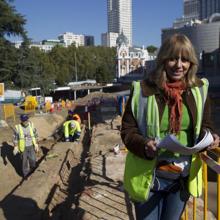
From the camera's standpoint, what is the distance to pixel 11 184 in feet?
39.5

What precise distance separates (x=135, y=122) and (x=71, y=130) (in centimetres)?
1215

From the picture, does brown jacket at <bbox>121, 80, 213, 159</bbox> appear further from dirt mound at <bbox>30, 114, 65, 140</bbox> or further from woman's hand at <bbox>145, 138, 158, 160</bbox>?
dirt mound at <bbox>30, 114, 65, 140</bbox>

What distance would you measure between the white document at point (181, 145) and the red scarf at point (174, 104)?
135 millimetres

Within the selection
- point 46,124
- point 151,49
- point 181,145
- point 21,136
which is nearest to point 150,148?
point 181,145

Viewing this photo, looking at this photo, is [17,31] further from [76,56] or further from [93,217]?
[76,56]

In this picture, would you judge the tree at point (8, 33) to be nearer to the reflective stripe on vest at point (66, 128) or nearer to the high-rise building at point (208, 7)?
the reflective stripe on vest at point (66, 128)

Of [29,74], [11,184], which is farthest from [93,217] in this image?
[29,74]

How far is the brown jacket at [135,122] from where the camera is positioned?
2.56m

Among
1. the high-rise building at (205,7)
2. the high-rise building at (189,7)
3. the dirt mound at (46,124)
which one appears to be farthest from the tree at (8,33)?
the high-rise building at (189,7)

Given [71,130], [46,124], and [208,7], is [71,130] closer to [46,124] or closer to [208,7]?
[46,124]

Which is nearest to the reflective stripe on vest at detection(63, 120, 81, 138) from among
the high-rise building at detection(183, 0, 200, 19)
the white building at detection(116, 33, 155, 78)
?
the white building at detection(116, 33, 155, 78)

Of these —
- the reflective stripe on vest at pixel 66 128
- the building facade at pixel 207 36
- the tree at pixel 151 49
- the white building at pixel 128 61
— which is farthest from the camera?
the tree at pixel 151 49

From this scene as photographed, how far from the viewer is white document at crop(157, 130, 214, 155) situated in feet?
7.96

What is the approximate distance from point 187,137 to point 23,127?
9136 millimetres
